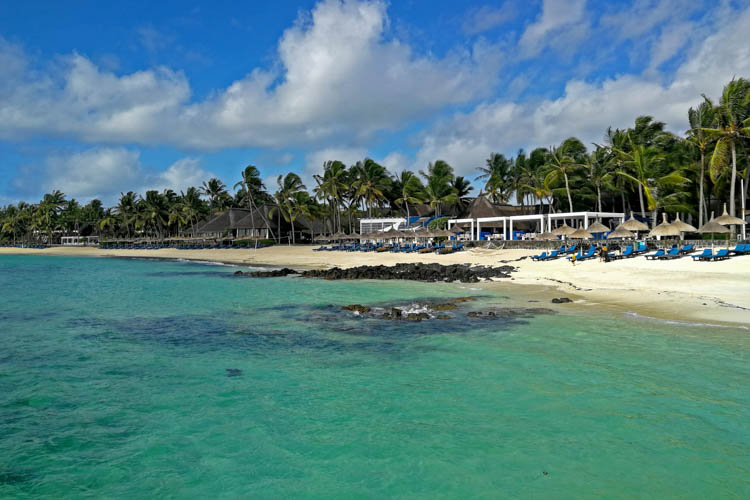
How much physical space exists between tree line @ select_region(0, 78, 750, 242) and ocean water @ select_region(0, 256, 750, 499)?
2542cm

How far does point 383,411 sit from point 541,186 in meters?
41.7

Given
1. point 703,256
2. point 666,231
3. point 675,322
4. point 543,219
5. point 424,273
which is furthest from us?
point 543,219

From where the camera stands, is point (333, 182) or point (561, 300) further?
point (333, 182)

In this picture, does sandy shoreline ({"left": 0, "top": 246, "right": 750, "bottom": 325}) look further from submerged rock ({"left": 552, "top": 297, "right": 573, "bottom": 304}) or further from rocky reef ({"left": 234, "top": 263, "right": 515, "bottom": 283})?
rocky reef ({"left": 234, "top": 263, "right": 515, "bottom": 283})

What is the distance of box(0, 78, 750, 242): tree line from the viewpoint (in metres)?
32.0

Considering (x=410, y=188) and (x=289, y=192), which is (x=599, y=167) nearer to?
(x=410, y=188)

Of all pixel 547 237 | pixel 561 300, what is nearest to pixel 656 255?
pixel 547 237

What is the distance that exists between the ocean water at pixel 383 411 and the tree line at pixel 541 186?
25.4 meters

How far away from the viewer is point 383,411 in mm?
6703

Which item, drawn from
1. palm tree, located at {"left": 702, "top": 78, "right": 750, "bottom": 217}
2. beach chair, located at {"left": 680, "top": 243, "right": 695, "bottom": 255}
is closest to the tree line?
palm tree, located at {"left": 702, "top": 78, "right": 750, "bottom": 217}

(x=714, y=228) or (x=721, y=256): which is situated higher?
(x=714, y=228)

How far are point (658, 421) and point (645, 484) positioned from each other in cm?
172

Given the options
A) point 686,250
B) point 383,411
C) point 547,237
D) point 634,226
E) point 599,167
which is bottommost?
point 383,411

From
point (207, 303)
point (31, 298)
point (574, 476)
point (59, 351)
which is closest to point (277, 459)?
point (574, 476)
